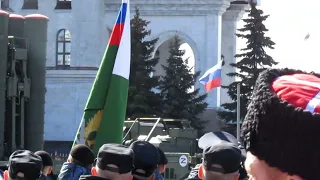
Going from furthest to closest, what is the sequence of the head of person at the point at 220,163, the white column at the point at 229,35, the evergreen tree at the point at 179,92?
the white column at the point at 229,35 < the evergreen tree at the point at 179,92 < the head of person at the point at 220,163

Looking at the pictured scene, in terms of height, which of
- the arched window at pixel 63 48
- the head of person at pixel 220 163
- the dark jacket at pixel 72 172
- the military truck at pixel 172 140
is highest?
the arched window at pixel 63 48

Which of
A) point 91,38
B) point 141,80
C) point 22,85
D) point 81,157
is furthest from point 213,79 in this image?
point 81,157

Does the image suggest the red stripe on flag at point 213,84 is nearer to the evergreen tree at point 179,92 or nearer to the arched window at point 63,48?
the evergreen tree at point 179,92

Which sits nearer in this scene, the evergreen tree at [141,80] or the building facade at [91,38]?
the evergreen tree at [141,80]

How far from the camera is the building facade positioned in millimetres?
41625

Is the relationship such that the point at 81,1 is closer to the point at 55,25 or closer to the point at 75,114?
the point at 55,25

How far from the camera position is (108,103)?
7344 millimetres

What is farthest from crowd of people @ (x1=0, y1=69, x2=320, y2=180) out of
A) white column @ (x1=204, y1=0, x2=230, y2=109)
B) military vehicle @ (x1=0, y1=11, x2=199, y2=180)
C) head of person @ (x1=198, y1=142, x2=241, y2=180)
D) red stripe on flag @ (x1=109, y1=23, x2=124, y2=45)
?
white column @ (x1=204, y1=0, x2=230, y2=109)

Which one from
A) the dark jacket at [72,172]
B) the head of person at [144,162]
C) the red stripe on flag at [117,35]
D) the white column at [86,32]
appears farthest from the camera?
the white column at [86,32]

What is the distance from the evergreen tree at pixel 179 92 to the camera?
35.7 metres

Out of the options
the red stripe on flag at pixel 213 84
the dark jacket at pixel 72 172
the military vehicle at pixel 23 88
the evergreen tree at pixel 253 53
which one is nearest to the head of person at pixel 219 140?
the dark jacket at pixel 72 172

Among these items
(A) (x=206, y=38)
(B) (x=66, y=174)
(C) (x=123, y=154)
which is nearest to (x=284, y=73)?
(C) (x=123, y=154)

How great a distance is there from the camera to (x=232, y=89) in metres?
33.7

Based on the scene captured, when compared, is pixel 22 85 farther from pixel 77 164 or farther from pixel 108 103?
pixel 77 164
